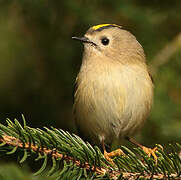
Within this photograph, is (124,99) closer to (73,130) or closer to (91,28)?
(91,28)

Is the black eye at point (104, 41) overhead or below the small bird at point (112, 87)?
overhead

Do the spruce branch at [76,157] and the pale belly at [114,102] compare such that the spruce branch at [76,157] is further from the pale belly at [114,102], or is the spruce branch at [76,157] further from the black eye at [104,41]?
the black eye at [104,41]

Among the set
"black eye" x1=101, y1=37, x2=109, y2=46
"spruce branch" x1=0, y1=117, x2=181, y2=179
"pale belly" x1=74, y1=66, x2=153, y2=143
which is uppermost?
"black eye" x1=101, y1=37, x2=109, y2=46

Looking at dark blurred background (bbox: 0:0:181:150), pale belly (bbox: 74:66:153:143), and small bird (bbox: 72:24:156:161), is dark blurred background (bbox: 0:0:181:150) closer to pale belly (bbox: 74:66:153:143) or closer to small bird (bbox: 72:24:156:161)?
small bird (bbox: 72:24:156:161)

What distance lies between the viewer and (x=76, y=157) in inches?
56.5

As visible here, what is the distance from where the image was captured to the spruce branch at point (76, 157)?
1389 mm

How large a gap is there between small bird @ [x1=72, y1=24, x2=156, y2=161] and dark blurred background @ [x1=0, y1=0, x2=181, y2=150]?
0.57 feet

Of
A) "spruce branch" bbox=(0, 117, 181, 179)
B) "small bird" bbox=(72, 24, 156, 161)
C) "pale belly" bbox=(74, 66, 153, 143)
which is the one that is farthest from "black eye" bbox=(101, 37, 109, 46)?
"spruce branch" bbox=(0, 117, 181, 179)

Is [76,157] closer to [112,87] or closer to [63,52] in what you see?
[112,87]

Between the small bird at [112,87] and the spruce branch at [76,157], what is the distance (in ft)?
2.40

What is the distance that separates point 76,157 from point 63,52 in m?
1.56

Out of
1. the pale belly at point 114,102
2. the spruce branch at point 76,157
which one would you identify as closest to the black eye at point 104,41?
the pale belly at point 114,102

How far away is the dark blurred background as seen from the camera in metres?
2.63

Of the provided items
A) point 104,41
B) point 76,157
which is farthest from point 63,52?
point 76,157
